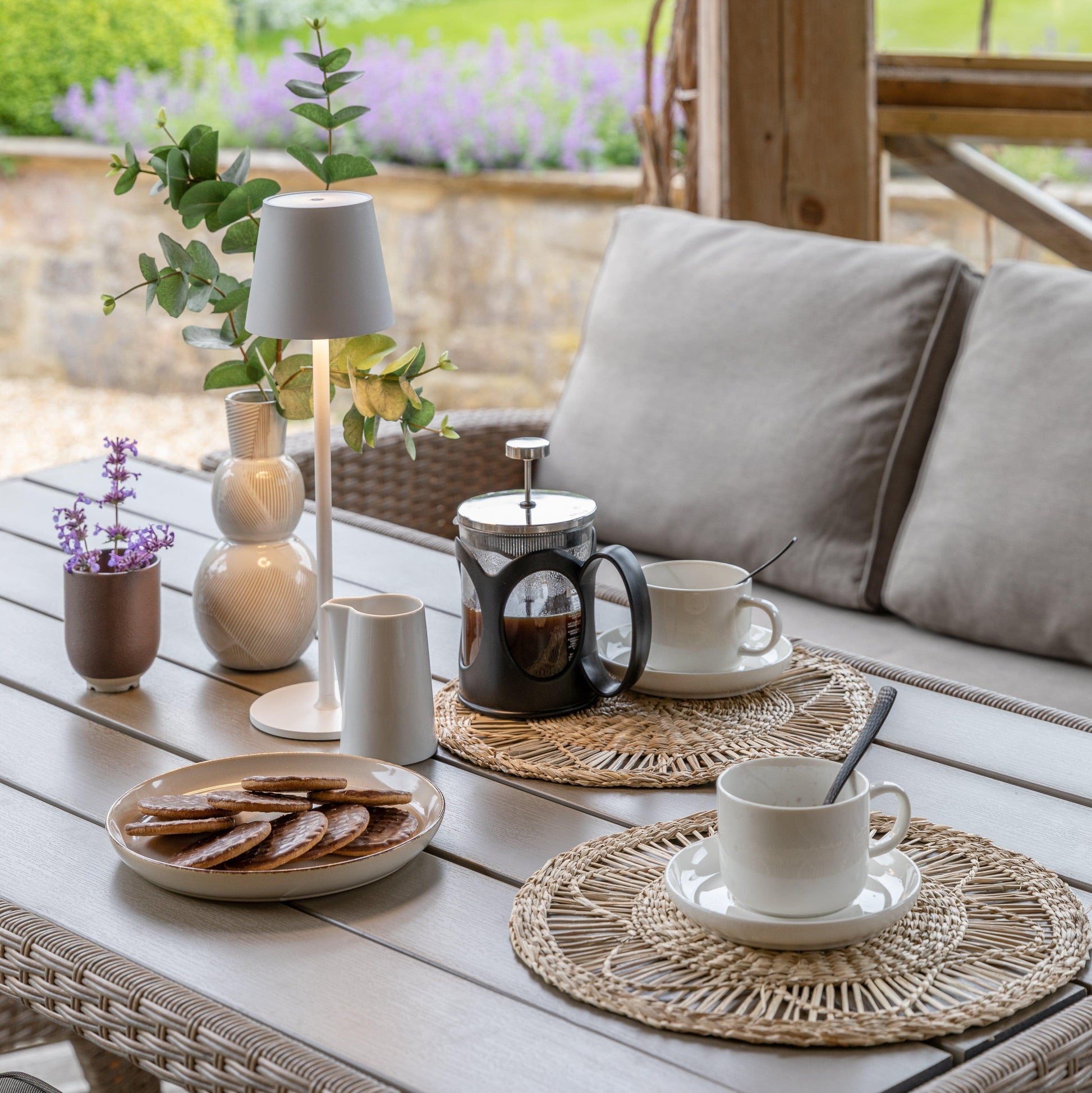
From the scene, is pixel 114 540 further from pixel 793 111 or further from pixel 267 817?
pixel 793 111

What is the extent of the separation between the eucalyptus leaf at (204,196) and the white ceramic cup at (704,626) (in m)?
0.50

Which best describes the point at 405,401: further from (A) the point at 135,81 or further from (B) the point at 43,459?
(A) the point at 135,81

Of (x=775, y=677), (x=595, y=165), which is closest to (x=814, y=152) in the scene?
(x=775, y=677)

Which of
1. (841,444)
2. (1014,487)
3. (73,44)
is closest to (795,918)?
(1014,487)

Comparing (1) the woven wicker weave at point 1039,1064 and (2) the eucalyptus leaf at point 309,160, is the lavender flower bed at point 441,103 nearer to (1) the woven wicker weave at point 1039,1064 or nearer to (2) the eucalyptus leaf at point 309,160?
(2) the eucalyptus leaf at point 309,160

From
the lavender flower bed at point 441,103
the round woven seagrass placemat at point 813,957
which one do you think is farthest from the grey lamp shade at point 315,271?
the lavender flower bed at point 441,103

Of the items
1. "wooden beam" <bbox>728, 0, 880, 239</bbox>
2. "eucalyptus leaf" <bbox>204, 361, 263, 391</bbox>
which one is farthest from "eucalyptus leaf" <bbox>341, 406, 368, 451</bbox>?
"wooden beam" <bbox>728, 0, 880, 239</bbox>

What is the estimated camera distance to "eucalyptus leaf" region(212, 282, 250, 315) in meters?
1.25

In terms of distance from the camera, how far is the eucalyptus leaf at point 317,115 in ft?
3.94

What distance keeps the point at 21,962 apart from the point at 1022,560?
4.06 feet

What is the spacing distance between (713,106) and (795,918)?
1.98m

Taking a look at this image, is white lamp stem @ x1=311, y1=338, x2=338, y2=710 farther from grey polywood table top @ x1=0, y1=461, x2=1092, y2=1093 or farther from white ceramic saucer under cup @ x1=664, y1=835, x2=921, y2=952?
white ceramic saucer under cup @ x1=664, y1=835, x2=921, y2=952

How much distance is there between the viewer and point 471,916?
0.89m

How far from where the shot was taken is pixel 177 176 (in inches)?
49.3
